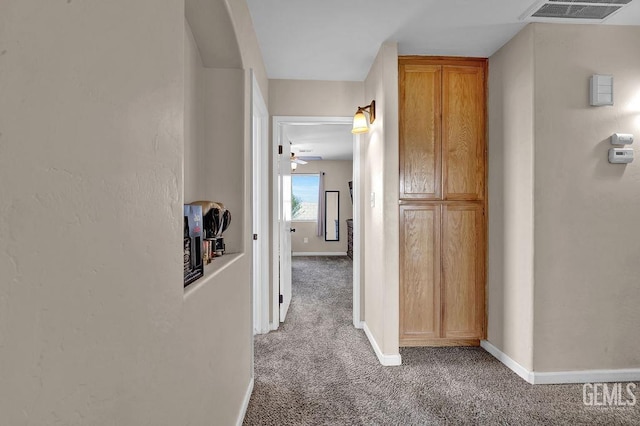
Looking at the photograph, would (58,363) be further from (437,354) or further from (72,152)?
(437,354)

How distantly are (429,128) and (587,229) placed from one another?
4.20 feet

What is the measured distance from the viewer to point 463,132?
282 cm

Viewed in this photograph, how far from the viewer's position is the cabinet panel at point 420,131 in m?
2.81

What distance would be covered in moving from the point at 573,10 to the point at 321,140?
13.8 ft

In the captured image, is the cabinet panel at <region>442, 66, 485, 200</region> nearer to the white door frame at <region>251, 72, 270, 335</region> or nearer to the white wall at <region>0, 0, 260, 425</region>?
the white door frame at <region>251, 72, 270, 335</region>

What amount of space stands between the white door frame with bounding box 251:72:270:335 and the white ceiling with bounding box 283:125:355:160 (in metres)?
1.23

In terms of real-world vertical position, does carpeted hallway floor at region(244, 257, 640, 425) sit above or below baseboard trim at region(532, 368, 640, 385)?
below

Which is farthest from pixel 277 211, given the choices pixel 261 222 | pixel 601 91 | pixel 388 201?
pixel 601 91

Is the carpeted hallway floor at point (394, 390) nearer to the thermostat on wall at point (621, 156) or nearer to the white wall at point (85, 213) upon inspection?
the white wall at point (85, 213)

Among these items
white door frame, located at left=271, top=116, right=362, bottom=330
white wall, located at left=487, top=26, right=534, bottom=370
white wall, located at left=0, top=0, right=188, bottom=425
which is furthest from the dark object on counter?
white wall, located at left=487, top=26, right=534, bottom=370

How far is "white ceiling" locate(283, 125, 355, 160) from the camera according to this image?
5.14 meters

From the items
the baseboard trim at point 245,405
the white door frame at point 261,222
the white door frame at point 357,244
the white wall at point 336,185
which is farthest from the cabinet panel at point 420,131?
the white wall at point 336,185

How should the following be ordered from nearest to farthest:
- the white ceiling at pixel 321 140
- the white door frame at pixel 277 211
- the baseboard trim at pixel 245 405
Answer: the baseboard trim at pixel 245 405, the white door frame at pixel 277 211, the white ceiling at pixel 321 140

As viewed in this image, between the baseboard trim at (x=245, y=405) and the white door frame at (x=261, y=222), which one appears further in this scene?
the white door frame at (x=261, y=222)
